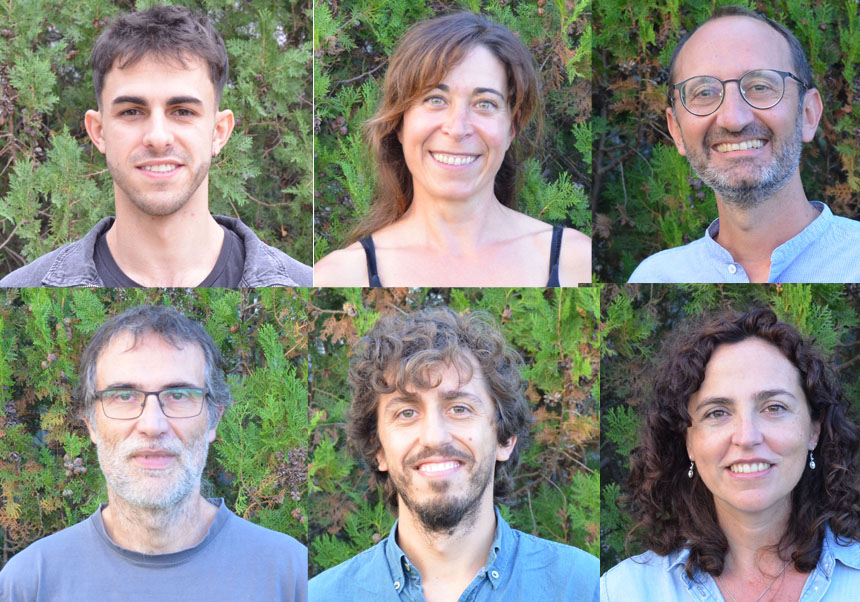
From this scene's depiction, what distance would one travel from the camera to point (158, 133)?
3.71m

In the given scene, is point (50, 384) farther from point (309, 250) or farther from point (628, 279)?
point (628, 279)

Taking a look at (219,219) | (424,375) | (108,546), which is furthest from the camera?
(219,219)

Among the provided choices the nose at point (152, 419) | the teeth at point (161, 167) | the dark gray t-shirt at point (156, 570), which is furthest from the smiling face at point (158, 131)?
the dark gray t-shirt at point (156, 570)

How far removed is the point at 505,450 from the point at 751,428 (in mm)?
984

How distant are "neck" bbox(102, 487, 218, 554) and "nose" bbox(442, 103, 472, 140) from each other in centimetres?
186

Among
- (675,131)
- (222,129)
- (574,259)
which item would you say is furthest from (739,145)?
(222,129)

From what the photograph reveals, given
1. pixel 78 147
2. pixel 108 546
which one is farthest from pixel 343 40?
pixel 108 546

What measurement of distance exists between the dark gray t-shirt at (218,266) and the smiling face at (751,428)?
2.06m

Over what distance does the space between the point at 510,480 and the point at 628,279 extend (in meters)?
1.09

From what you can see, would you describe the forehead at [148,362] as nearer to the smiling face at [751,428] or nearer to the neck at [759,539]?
the smiling face at [751,428]

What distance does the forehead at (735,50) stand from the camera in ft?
12.5

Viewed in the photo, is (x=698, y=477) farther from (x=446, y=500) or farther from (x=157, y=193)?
(x=157, y=193)

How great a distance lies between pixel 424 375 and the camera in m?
3.60

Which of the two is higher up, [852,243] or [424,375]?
[852,243]
